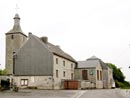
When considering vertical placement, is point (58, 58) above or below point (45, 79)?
above

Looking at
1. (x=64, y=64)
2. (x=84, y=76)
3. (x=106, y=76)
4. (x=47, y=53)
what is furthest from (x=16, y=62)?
(x=106, y=76)

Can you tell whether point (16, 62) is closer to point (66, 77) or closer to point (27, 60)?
point (27, 60)

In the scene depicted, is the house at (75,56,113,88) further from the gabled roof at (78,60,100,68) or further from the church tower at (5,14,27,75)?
the church tower at (5,14,27,75)

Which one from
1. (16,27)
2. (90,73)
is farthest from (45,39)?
(90,73)

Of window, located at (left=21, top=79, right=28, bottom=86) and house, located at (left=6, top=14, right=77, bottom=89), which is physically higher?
house, located at (left=6, top=14, right=77, bottom=89)

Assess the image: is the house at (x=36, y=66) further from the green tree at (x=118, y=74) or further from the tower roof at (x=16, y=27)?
the green tree at (x=118, y=74)

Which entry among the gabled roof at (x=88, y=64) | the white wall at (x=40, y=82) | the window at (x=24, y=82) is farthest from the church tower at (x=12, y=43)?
the gabled roof at (x=88, y=64)

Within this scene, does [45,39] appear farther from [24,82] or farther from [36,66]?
[24,82]

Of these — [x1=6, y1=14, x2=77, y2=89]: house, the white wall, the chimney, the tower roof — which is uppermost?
the tower roof

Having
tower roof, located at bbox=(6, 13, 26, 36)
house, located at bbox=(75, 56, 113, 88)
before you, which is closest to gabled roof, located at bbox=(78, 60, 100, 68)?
house, located at bbox=(75, 56, 113, 88)

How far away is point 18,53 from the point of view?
56500 millimetres

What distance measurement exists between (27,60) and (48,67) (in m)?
4.35

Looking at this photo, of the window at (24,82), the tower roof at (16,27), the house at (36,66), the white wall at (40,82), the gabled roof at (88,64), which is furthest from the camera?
the gabled roof at (88,64)

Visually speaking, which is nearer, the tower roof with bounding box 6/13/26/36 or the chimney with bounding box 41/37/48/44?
the chimney with bounding box 41/37/48/44
